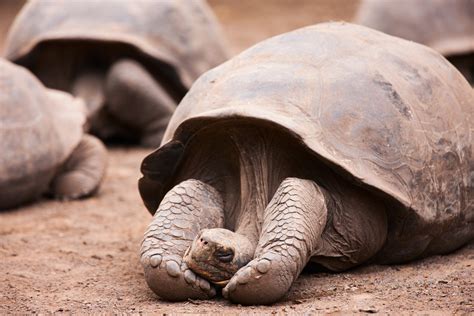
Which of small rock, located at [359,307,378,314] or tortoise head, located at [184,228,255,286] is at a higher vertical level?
small rock, located at [359,307,378,314]

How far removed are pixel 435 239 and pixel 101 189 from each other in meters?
2.74

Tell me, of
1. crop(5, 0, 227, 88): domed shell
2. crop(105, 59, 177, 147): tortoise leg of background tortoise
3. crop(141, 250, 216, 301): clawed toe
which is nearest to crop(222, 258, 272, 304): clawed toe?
crop(141, 250, 216, 301): clawed toe

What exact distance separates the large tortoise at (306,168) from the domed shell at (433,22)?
5027 millimetres

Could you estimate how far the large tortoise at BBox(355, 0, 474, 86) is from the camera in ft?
29.8

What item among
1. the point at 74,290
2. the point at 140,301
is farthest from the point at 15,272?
the point at 140,301

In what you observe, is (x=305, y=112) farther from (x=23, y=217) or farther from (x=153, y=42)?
(x=153, y=42)

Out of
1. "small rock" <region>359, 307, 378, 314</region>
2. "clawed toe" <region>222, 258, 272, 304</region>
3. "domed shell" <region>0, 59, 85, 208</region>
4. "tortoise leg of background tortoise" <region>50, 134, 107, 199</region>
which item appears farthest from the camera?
"tortoise leg of background tortoise" <region>50, 134, 107, 199</region>

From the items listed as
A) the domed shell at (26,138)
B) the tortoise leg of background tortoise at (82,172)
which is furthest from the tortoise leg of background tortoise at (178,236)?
the tortoise leg of background tortoise at (82,172)

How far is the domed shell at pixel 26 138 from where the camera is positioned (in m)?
5.38

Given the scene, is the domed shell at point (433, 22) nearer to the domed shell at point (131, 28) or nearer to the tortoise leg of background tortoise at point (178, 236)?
the domed shell at point (131, 28)

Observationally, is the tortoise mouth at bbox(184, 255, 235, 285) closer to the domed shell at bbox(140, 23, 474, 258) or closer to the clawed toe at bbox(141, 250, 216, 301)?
the clawed toe at bbox(141, 250, 216, 301)

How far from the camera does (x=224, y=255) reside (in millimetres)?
3445

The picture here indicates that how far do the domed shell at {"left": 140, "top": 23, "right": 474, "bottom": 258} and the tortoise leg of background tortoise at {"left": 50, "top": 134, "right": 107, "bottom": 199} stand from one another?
5.89 ft

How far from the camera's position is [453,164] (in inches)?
156
